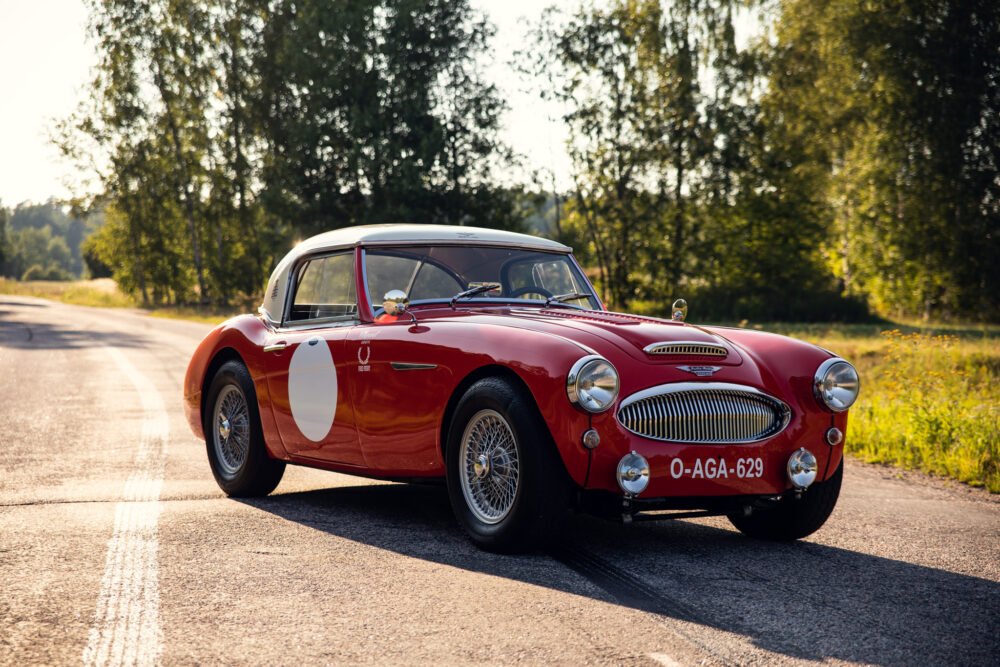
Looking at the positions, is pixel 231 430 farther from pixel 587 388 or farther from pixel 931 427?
pixel 931 427

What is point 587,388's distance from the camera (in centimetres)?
482

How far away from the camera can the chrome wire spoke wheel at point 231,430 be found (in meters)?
7.00

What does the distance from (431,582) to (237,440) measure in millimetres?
2886

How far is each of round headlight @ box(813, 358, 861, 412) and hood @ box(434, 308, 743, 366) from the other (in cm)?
42

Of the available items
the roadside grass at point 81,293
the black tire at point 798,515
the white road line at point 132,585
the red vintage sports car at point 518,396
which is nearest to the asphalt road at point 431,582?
the white road line at point 132,585

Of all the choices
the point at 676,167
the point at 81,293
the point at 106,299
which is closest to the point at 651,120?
the point at 676,167

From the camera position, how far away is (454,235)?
663 cm

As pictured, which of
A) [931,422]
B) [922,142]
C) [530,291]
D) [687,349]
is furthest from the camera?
[922,142]

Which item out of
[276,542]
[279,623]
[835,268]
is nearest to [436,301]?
[276,542]

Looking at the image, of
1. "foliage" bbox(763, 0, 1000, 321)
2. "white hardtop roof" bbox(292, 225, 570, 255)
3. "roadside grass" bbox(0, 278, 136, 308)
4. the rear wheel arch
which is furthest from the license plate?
"roadside grass" bbox(0, 278, 136, 308)

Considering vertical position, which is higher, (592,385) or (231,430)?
(592,385)

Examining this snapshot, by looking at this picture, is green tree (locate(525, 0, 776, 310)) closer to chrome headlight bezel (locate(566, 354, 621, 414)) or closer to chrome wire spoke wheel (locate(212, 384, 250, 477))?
chrome wire spoke wheel (locate(212, 384, 250, 477))

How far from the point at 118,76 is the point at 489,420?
48.0 metres

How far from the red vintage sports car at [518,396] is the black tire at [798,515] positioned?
11 millimetres
